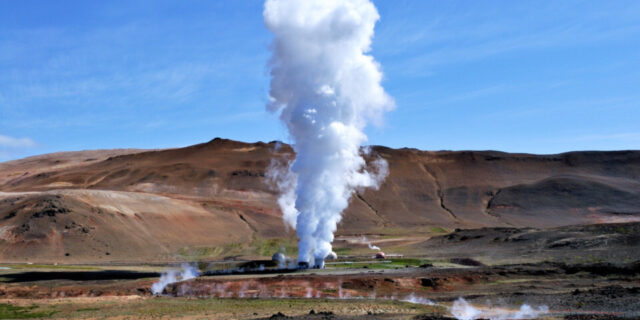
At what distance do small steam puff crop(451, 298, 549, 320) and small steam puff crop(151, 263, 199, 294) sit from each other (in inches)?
770

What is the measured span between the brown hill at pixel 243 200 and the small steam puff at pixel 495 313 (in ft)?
174

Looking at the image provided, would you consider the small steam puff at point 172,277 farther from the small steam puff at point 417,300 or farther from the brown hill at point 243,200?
the brown hill at point 243,200

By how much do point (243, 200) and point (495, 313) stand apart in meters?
114

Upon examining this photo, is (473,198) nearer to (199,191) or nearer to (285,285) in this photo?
(199,191)

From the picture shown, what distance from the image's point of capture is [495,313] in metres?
29.3

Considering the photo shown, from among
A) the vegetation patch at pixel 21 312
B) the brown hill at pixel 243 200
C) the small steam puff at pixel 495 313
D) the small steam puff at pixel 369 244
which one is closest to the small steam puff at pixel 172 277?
the vegetation patch at pixel 21 312

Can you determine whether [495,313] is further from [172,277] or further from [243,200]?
[243,200]

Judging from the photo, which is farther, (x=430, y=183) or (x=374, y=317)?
(x=430, y=183)

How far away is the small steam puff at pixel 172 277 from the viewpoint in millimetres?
42494

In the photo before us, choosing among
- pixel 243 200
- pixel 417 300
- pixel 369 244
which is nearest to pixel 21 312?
pixel 417 300

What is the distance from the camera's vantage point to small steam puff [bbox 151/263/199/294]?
1673 inches

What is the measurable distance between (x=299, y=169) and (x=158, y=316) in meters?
29.1

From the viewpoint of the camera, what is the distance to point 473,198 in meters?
153

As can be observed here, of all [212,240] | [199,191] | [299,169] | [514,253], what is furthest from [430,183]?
[299,169]
